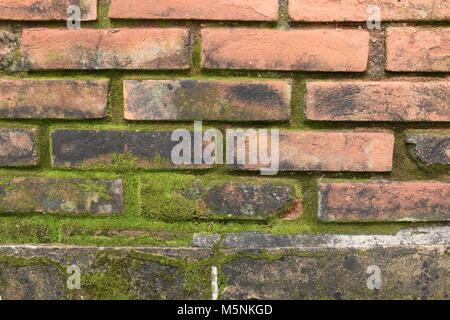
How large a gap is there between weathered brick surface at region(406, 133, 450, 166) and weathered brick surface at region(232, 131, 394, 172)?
0.19 ft

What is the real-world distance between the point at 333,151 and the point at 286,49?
0.83 ft

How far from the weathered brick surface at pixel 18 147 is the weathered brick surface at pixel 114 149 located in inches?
1.9

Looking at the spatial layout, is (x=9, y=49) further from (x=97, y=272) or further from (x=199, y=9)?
(x=97, y=272)

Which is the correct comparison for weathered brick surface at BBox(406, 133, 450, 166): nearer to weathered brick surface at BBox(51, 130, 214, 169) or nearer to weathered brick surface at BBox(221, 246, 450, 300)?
weathered brick surface at BBox(221, 246, 450, 300)

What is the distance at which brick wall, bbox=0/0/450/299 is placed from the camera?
86cm

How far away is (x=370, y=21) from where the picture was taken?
2.83ft

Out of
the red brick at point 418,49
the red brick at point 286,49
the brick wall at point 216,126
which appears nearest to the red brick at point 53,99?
the brick wall at point 216,126

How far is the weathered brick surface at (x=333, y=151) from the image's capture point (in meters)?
0.89

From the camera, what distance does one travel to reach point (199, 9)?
0.86 metres

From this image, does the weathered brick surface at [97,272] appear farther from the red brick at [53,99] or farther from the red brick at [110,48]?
the red brick at [110,48]

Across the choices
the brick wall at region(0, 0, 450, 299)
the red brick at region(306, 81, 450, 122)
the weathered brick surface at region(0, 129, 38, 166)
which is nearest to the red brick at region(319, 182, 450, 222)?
the brick wall at region(0, 0, 450, 299)

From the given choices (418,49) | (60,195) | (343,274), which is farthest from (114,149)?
(418,49)

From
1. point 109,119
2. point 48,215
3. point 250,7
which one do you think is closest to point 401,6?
point 250,7

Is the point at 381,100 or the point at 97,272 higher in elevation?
the point at 381,100
